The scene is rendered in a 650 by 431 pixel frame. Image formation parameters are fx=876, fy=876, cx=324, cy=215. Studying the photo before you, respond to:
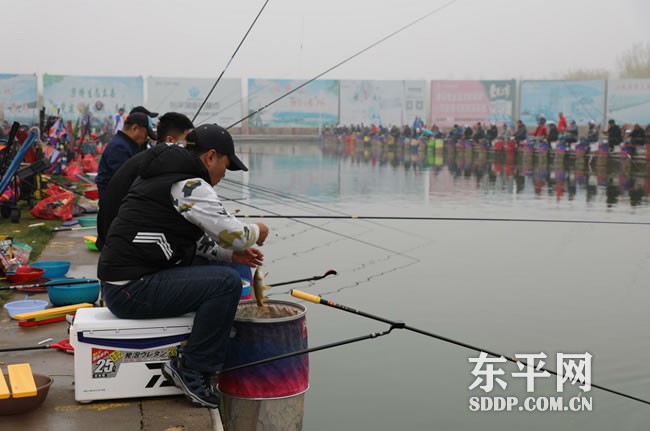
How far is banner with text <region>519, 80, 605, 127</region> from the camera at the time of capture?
6081 centimetres

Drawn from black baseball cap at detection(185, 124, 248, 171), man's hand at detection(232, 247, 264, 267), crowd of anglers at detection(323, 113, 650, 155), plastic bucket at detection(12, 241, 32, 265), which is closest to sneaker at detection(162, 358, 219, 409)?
man's hand at detection(232, 247, 264, 267)

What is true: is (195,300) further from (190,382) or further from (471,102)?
(471,102)

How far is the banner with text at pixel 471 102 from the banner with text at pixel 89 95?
2249 cm

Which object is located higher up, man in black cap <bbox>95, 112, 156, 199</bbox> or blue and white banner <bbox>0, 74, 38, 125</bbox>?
blue and white banner <bbox>0, 74, 38, 125</bbox>

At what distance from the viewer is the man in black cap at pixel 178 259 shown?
395 cm

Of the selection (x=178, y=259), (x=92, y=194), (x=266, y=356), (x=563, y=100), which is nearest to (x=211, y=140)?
(x=178, y=259)

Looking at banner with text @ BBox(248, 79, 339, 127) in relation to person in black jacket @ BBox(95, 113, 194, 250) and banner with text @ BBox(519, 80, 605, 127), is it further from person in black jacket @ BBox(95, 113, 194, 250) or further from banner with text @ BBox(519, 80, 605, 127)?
person in black jacket @ BBox(95, 113, 194, 250)

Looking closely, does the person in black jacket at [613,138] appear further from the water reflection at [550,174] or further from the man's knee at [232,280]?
the man's knee at [232,280]

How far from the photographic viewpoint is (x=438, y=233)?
12156 mm

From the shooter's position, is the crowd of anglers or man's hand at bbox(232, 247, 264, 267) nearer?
man's hand at bbox(232, 247, 264, 267)

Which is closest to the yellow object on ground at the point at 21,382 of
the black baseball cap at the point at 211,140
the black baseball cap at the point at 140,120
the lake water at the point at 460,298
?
the black baseball cap at the point at 211,140

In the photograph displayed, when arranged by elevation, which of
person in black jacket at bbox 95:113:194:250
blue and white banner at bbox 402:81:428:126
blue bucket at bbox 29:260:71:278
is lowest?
blue bucket at bbox 29:260:71:278

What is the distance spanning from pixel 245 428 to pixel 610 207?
498 inches

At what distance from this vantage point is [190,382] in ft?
13.4
